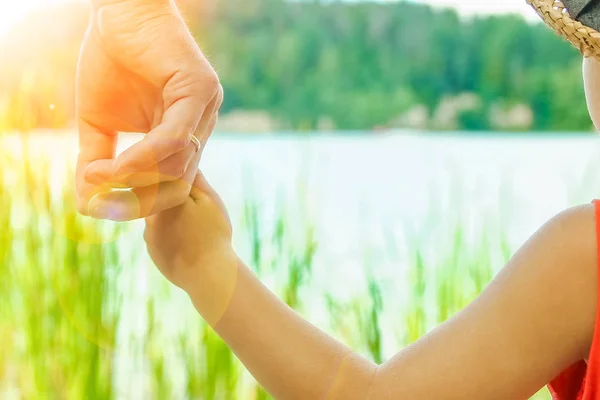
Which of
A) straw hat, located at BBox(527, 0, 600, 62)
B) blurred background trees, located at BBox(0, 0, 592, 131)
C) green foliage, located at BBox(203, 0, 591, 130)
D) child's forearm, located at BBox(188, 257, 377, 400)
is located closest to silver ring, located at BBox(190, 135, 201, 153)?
child's forearm, located at BBox(188, 257, 377, 400)

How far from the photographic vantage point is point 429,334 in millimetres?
520

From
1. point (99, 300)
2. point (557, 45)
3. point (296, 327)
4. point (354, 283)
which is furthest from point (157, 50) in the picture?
point (557, 45)

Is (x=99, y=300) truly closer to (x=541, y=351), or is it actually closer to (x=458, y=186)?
(x=458, y=186)

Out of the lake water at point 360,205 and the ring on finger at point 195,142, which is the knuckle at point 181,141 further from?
the lake water at point 360,205

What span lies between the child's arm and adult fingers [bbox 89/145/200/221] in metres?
0.06

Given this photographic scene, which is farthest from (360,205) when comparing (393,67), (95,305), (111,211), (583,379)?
(393,67)

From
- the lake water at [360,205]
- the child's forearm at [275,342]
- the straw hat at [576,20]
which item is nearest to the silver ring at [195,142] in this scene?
the child's forearm at [275,342]

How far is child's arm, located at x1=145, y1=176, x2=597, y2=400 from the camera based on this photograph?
1.61ft

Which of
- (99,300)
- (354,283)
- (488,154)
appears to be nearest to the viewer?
(99,300)

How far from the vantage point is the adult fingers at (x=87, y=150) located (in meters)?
0.49

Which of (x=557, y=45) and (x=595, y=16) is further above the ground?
(x=595, y=16)

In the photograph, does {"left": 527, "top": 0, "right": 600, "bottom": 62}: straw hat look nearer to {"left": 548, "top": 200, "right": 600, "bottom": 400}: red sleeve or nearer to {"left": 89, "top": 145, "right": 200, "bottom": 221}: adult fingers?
{"left": 548, "top": 200, "right": 600, "bottom": 400}: red sleeve

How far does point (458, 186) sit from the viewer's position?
4.85 ft

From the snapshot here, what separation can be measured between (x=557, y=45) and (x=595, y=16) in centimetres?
431
